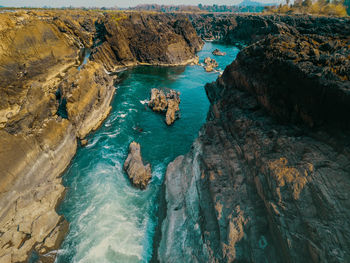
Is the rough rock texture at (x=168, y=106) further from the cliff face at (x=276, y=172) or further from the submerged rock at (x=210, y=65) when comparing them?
the submerged rock at (x=210, y=65)

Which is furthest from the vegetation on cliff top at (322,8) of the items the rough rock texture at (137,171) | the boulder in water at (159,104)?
the rough rock texture at (137,171)

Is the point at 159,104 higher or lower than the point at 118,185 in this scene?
higher

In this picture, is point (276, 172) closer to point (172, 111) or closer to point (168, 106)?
point (172, 111)

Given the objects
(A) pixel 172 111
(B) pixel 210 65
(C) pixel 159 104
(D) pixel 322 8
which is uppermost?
(D) pixel 322 8

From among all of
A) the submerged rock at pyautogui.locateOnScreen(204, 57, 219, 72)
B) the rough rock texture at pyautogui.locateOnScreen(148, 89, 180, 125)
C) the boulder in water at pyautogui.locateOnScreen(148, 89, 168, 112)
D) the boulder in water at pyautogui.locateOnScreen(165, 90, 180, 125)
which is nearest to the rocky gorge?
the boulder in water at pyautogui.locateOnScreen(165, 90, 180, 125)

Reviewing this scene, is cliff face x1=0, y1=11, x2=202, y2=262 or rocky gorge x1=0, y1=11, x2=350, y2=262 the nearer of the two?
rocky gorge x1=0, y1=11, x2=350, y2=262

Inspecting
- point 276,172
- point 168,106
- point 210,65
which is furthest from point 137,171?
point 210,65

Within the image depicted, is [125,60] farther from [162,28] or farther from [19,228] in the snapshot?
[19,228]

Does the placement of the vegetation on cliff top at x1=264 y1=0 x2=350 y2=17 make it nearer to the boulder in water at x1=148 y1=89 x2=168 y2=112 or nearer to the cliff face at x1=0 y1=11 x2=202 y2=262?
the cliff face at x1=0 y1=11 x2=202 y2=262
